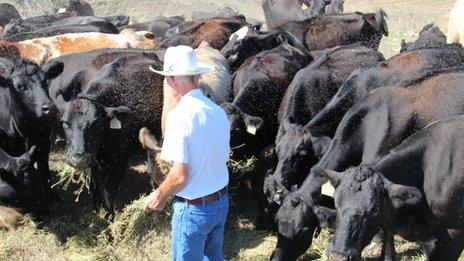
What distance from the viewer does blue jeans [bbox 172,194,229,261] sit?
4.45 meters

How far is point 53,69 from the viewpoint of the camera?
8117 millimetres

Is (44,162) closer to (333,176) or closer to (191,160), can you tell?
(191,160)

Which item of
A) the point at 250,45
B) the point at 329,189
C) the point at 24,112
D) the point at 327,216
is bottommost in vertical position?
the point at 250,45

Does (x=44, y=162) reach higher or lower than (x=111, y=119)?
lower

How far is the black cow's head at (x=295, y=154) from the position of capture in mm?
6504

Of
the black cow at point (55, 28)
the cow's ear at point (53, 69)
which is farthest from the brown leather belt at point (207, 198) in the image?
the black cow at point (55, 28)

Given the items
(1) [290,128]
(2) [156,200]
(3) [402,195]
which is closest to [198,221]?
(2) [156,200]

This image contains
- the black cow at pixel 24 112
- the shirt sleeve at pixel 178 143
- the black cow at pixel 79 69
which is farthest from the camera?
the black cow at pixel 79 69

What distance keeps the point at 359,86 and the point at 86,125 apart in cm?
311

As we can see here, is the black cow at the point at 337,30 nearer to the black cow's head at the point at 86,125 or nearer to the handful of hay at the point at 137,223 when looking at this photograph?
the black cow's head at the point at 86,125

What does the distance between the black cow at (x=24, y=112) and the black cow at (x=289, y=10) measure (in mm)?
7725

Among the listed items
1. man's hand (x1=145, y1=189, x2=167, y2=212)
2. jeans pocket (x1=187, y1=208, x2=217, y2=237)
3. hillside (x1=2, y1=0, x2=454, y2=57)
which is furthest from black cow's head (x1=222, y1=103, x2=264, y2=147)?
hillside (x1=2, y1=0, x2=454, y2=57)

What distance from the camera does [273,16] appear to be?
15.2 m

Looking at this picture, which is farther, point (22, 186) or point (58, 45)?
point (58, 45)
